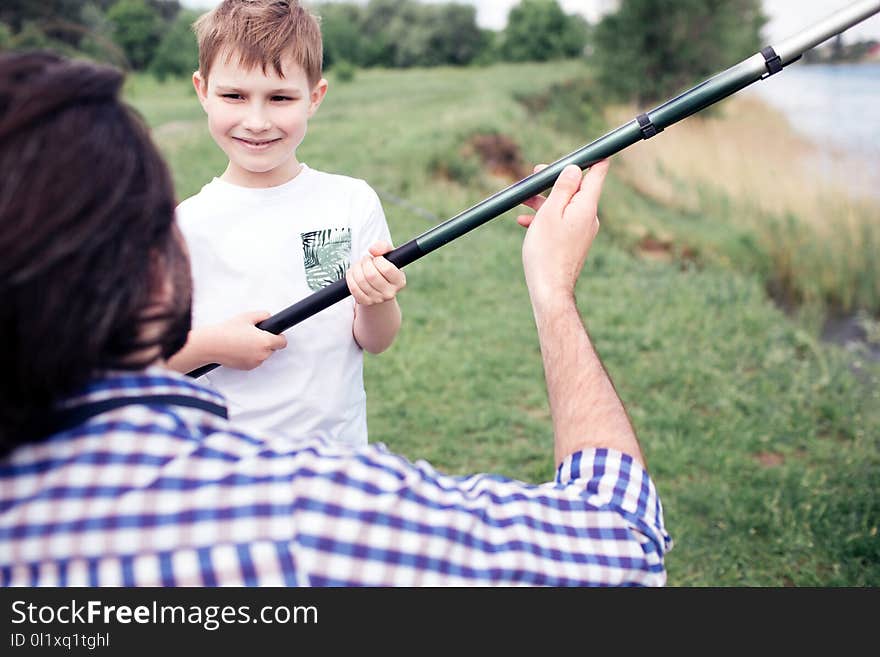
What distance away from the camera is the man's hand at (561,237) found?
4.25ft

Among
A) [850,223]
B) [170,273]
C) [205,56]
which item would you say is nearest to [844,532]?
[205,56]

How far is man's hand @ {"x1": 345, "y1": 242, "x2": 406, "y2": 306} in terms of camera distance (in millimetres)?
1690

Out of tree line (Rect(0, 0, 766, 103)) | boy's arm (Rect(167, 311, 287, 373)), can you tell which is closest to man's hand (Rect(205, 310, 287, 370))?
boy's arm (Rect(167, 311, 287, 373))

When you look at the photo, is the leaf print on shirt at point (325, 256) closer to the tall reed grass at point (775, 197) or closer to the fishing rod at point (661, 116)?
the fishing rod at point (661, 116)

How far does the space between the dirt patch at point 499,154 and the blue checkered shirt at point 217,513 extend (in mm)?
9854

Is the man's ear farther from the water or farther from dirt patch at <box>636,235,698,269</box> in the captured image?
the water

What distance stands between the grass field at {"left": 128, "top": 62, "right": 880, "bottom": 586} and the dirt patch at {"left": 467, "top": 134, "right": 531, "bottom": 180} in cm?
94

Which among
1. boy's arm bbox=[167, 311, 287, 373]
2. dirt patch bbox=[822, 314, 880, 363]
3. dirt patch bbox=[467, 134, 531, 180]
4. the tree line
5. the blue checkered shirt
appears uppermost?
the tree line

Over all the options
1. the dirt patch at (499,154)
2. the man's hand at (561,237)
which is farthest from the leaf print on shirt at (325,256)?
the dirt patch at (499,154)

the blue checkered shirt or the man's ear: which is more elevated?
the man's ear

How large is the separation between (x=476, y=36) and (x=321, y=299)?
1698 cm

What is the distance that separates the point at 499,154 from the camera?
10969 millimetres

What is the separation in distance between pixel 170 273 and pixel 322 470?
0.30 m

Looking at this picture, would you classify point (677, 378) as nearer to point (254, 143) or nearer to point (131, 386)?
point (254, 143)
